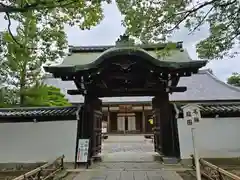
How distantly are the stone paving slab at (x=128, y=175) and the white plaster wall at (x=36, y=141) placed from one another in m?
1.60

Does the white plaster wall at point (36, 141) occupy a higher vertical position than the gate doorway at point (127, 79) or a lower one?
lower

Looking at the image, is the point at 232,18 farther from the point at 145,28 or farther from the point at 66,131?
the point at 66,131

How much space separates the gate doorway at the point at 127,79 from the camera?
286 inches

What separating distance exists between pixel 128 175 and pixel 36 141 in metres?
3.73

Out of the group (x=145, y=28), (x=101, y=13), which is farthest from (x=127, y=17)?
(x=101, y=13)

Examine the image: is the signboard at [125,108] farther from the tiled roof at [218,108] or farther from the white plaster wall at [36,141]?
the white plaster wall at [36,141]

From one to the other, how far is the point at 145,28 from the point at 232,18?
2.34 metres

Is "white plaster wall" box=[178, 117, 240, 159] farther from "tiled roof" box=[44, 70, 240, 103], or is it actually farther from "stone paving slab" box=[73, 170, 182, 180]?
"tiled roof" box=[44, 70, 240, 103]

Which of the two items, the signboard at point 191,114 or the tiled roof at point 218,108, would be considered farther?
the tiled roof at point 218,108

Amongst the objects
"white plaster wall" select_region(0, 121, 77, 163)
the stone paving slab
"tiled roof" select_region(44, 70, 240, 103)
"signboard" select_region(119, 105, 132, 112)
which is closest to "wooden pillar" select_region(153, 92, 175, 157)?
the stone paving slab

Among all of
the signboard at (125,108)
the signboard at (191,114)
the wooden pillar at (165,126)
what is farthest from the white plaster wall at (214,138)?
the signboard at (125,108)

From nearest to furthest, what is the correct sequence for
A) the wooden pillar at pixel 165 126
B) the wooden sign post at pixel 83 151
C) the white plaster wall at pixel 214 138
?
the wooden sign post at pixel 83 151 → the white plaster wall at pixel 214 138 → the wooden pillar at pixel 165 126

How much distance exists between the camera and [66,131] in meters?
7.86

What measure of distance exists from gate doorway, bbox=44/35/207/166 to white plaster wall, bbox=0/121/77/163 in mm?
507
